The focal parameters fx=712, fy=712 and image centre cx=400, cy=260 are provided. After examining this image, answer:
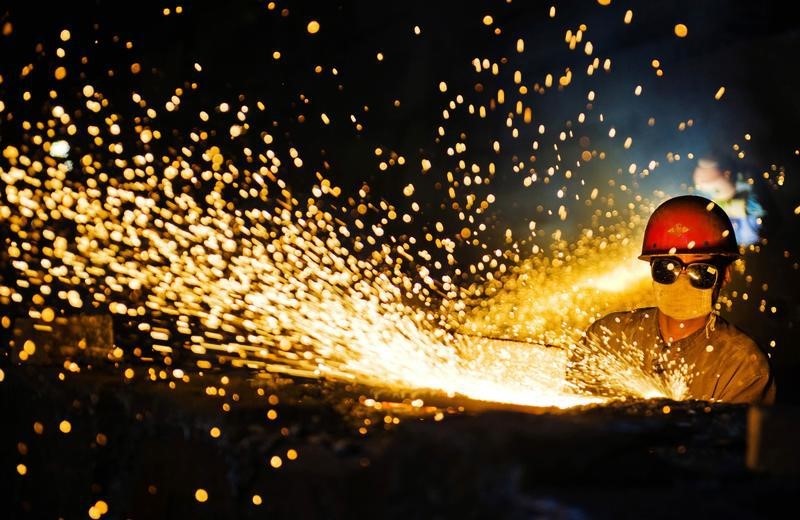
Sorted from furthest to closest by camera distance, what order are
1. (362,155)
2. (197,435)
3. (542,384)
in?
(362,155) → (542,384) → (197,435)

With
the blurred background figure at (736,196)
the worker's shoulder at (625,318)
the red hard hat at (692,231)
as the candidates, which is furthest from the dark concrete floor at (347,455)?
the blurred background figure at (736,196)

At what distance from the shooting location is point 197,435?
2.46 metres

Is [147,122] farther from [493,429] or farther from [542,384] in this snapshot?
[493,429]


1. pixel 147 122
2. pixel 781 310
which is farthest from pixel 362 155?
pixel 781 310

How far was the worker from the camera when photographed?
3721mm

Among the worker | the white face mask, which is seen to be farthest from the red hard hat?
the white face mask

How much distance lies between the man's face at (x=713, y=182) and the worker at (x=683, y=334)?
64.0 inches

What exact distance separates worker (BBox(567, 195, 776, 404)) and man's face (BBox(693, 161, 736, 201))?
162 centimetres

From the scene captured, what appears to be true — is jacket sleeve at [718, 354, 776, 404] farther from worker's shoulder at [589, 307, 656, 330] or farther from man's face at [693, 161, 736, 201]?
man's face at [693, 161, 736, 201]

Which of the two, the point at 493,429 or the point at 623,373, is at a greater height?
the point at 623,373

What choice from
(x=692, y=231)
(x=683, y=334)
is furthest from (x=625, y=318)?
(x=692, y=231)

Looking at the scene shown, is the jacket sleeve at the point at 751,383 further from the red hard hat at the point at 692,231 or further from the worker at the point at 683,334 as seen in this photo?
the red hard hat at the point at 692,231

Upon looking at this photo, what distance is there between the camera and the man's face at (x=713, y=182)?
5.77 metres

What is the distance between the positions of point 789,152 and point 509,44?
100 inches
